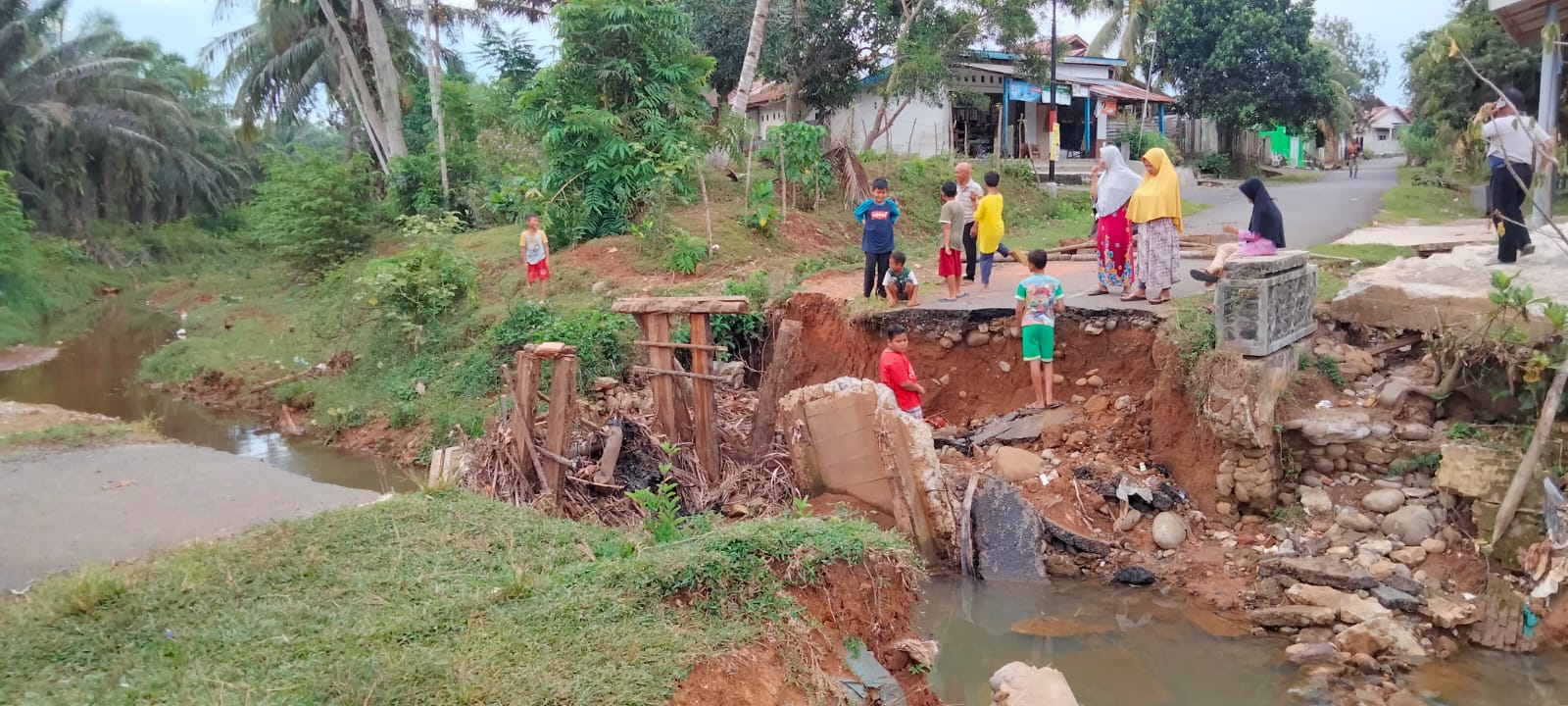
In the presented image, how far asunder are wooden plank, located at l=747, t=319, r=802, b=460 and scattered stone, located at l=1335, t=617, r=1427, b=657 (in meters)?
4.39

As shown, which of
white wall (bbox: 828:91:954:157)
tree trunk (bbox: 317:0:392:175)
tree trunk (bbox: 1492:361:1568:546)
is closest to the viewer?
tree trunk (bbox: 1492:361:1568:546)

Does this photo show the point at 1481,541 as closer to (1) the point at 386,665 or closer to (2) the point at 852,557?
(2) the point at 852,557

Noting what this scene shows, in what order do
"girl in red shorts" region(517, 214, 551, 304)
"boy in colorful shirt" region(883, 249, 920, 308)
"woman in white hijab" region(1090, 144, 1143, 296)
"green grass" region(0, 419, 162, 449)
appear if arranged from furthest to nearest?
"girl in red shorts" region(517, 214, 551, 304)
"boy in colorful shirt" region(883, 249, 920, 308)
"woman in white hijab" region(1090, 144, 1143, 296)
"green grass" region(0, 419, 162, 449)

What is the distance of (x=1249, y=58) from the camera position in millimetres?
30000

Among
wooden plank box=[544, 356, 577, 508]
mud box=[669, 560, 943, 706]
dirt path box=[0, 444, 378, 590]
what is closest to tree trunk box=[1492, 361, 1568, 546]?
mud box=[669, 560, 943, 706]

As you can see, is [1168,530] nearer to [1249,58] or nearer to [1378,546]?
[1378,546]

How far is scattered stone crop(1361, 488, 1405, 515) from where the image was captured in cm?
773

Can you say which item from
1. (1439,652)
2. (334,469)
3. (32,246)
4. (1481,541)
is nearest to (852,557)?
(1439,652)

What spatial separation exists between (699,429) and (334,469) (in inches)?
234

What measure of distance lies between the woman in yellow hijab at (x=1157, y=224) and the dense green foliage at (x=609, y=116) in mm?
8516

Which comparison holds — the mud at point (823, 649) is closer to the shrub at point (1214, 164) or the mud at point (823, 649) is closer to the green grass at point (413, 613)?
the green grass at point (413, 613)

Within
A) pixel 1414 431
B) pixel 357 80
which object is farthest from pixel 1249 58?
pixel 1414 431

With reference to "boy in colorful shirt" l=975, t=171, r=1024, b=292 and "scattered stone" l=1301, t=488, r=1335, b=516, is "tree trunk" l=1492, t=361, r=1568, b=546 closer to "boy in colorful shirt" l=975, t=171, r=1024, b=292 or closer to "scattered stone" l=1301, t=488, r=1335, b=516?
"scattered stone" l=1301, t=488, r=1335, b=516

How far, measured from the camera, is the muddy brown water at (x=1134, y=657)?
6.20m
